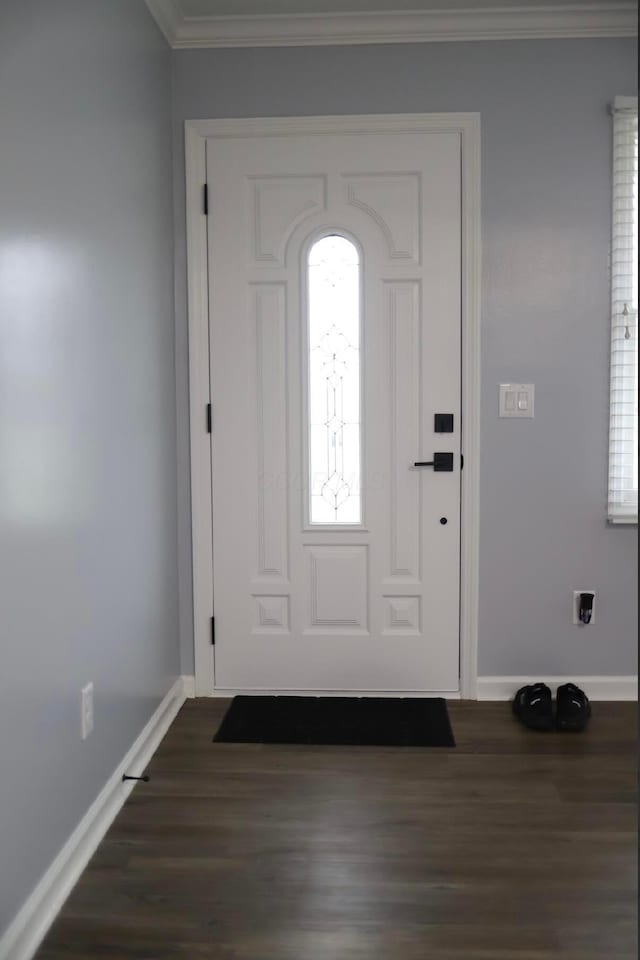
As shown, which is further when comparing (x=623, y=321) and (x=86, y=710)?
(x=623, y=321)

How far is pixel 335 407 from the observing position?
10.3 feet

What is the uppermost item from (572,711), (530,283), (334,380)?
(530,283)

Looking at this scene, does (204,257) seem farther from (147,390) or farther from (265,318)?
(147,390)

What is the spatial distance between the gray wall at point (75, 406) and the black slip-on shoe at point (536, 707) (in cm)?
134

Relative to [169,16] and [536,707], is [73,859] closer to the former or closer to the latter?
[536,707]

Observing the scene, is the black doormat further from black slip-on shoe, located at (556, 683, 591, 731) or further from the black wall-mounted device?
the black wall-mounted device

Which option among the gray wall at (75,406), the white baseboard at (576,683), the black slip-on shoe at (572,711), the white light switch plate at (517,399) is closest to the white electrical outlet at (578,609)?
the white baseboard at (576,683)

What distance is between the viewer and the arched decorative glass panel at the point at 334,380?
311 cm

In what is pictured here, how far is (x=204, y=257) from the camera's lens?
3.11 m

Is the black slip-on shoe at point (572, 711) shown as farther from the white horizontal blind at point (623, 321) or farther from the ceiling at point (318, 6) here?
the ceiling at point (318, 6)

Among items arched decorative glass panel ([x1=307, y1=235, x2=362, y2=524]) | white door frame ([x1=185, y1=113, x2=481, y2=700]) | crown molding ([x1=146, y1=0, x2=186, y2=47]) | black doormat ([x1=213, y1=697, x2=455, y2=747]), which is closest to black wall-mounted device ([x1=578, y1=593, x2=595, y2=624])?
white door frame ([x1=185, y1=113, x2=481, y2=700])

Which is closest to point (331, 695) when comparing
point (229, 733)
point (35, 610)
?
point (229, 733)

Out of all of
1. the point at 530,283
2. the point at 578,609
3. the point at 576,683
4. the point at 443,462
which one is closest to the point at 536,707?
the point at 576,683

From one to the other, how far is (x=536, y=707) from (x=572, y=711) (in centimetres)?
13
